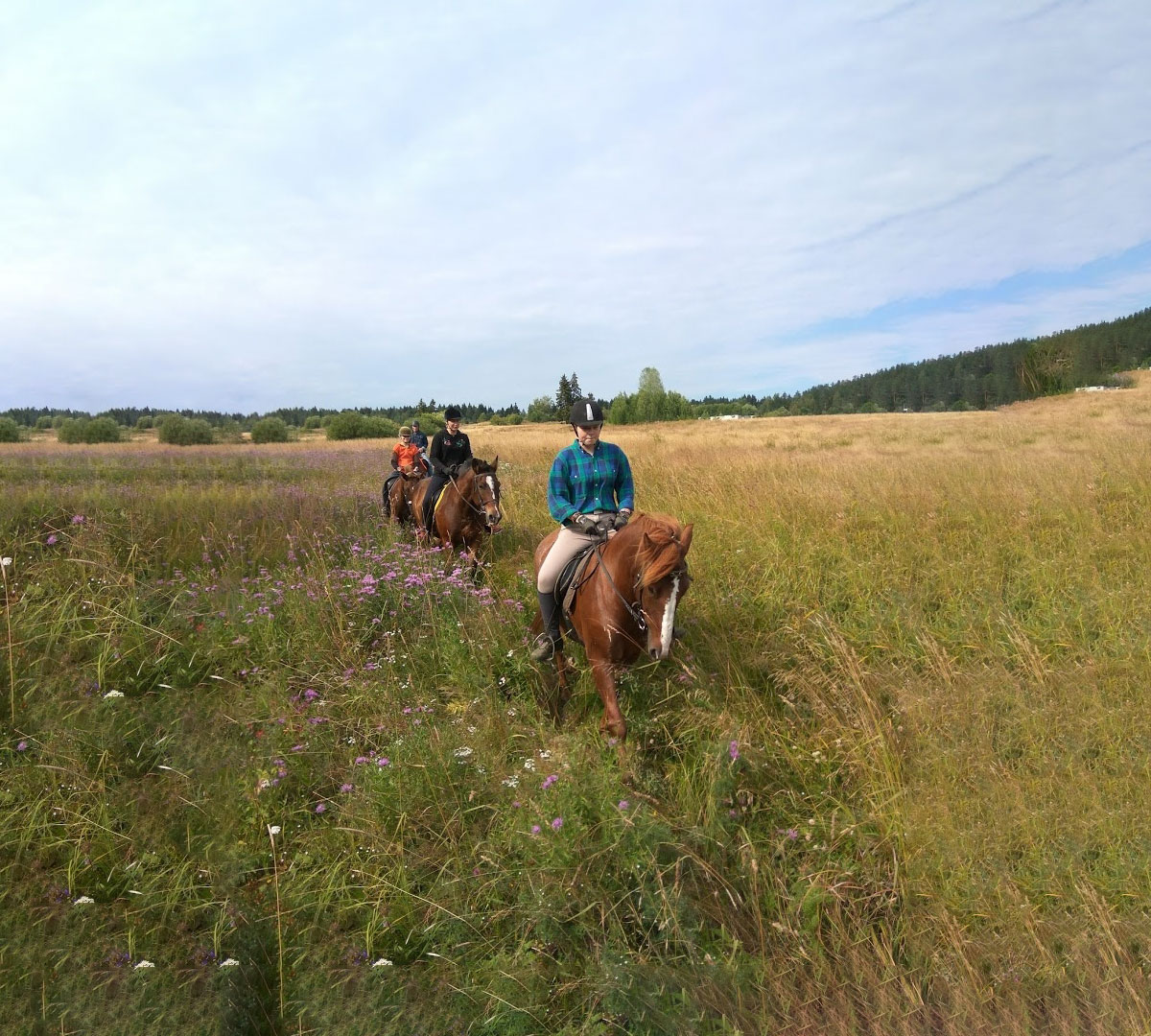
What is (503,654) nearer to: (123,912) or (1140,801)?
(123,912)

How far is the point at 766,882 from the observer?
3.19 meters

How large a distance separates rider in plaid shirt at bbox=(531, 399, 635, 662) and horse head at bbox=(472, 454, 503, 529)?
3.11 metres

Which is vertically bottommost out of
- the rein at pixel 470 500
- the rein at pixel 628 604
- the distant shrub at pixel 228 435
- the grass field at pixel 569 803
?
the grass field at pixel 569 803

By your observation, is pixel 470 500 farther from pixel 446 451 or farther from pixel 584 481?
pixel 584 481

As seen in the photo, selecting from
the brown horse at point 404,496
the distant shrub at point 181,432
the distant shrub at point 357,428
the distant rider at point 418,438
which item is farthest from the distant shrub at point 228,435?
the brown horse at point 404,496

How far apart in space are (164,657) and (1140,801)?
266 inches

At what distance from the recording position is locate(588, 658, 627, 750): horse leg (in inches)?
165

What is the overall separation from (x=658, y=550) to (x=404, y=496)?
8382 mm

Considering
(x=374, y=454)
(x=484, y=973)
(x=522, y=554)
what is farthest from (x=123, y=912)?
(x=374, y=454)

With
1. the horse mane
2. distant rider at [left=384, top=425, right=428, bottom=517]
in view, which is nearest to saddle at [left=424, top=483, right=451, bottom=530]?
distant rider at [left=384, top=425, right=428, bottom=517]

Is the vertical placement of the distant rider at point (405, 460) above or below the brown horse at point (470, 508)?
above

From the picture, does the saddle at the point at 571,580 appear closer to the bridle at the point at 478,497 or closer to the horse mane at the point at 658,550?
the horse mane at the point at 658,550

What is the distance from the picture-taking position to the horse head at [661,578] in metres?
3.84

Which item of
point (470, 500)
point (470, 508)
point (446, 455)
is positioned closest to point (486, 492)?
point (470, 500)
